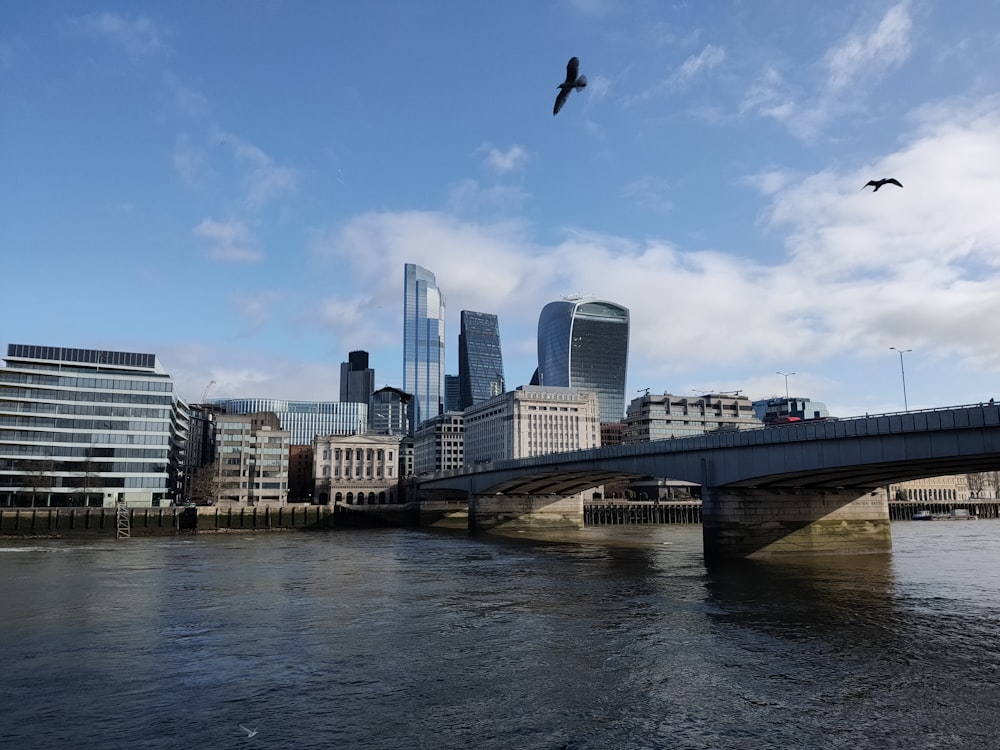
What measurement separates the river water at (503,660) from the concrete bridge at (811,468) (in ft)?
24.3

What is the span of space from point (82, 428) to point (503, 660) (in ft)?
431

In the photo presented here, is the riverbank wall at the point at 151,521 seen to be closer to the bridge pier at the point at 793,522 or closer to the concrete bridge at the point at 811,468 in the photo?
the concrete bridge at the point at 811,468

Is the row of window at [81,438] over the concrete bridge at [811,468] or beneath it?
over

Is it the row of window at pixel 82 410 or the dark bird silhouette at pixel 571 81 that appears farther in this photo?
the row of window at pixel 82 410

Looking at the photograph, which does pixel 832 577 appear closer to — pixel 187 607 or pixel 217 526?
pixel 187 607

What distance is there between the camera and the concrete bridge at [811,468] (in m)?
42.2

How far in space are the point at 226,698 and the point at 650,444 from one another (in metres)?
51.6

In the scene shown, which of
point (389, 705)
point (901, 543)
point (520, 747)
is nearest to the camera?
point (520, 747)

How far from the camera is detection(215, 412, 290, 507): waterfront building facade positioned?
571 ft

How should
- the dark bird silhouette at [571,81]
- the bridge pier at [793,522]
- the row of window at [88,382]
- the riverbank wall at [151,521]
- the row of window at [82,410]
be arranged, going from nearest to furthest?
the dark bird silhouette at [571,81] → the bridge pier at [793,522] → the riverbank wall at [151,521] → the row of window at [88,382] → the row of window at [82,410]

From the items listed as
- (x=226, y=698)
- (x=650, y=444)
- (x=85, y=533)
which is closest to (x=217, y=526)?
(x=85, y=533)

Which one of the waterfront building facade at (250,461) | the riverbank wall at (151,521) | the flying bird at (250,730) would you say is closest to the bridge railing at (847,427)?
the flying bird at (250,730)

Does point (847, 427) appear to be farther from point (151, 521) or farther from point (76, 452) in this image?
point (76, 452)

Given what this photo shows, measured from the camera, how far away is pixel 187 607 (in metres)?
33.6
